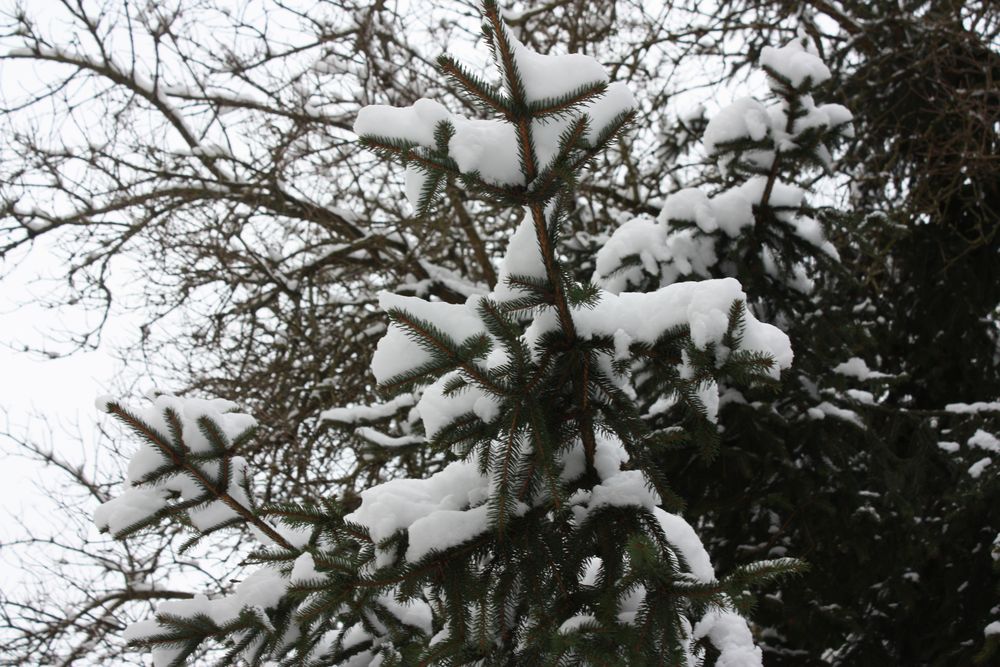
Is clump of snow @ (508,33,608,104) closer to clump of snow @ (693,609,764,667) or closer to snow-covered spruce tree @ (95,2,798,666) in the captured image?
snow-covered spruce tree @ (95,2,798,666)

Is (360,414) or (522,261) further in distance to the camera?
(360,414)

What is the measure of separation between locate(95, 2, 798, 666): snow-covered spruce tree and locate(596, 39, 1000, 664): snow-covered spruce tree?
1.36m

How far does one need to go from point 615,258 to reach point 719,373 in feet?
6.22

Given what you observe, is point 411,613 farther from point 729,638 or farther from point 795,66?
point 795,66

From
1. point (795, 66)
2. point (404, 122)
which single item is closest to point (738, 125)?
point (795, 66)

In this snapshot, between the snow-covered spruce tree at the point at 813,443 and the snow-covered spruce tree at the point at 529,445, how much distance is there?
4.46 feet

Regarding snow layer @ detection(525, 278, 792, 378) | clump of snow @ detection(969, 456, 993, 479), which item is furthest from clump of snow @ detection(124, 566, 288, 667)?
clump of snow @ detection(969, 456, 993, 479)

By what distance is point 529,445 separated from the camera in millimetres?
1787

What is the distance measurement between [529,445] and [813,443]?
7.83 feet

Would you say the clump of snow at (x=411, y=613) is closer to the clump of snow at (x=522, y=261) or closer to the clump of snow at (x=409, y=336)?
the clump of snow at (x=409, y=336)

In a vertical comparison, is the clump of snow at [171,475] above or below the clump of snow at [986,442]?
above

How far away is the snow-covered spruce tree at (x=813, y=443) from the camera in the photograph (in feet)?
11.1

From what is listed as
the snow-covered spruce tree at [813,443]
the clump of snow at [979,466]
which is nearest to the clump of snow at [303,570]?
the snow-covered spruce tree at [813,443]

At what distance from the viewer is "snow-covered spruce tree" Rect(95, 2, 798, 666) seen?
149cm
